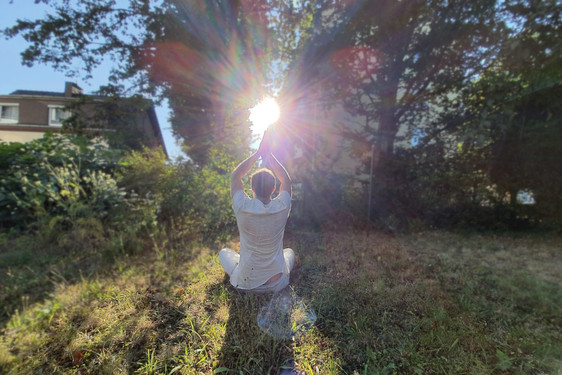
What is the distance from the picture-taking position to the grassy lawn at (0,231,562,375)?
1.61 m

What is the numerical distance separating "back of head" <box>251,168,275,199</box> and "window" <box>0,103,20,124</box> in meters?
22.1

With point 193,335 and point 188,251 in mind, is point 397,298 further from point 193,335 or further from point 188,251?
point 188,251

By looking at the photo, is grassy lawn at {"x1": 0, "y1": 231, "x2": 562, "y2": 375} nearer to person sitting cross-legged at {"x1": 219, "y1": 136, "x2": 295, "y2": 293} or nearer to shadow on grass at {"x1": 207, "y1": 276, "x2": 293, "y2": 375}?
shadow on grass at {"x1": 207, "y1": 276, "x2": 293, "y2": 375}

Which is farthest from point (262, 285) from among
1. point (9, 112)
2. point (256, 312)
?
point (9, 112)

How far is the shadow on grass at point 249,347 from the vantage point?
155 cm

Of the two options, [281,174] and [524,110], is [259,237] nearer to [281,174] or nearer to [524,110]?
[281,174]

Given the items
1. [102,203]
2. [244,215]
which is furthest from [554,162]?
[102,203]

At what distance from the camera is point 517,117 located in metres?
5.48

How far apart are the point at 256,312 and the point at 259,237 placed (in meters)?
0.68

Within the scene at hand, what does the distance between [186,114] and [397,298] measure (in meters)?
11.7

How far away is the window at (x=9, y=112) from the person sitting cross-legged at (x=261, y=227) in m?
21.9

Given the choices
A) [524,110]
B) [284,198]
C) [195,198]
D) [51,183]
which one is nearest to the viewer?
[284,198]

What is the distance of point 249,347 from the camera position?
1701 mm

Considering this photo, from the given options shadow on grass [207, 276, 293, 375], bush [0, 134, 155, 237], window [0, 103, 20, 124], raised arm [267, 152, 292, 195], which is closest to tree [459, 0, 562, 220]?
raised arm [267, 152, 292, 195]
